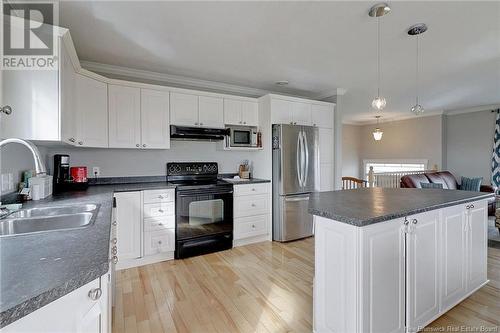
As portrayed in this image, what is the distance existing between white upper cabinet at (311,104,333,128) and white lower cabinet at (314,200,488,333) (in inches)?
97.1

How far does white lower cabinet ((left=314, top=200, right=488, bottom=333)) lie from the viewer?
135cm

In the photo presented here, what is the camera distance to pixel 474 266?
2.11 metres

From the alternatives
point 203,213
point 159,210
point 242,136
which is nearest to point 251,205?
point 203,213

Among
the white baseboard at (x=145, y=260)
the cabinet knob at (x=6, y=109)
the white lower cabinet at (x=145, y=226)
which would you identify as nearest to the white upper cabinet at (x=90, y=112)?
the white lower cabinet at (x=145, y=226)

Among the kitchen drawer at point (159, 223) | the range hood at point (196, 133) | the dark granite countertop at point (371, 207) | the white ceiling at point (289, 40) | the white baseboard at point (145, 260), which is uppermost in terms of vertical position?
the white ceiling at point (289, 40)

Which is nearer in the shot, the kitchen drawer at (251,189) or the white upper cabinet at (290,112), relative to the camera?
the kitchen drawer at (251,189)

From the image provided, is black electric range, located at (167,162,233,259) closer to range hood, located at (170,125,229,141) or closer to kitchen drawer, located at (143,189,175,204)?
kitchen drawer, located at (143,189,175,204)

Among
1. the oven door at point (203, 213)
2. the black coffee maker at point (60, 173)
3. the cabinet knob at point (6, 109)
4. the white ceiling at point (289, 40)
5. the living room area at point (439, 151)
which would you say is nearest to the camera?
the cabinet knob at point (6, 109)

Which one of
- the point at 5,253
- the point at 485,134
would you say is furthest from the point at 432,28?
the point at 485,134

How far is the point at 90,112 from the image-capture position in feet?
8.96

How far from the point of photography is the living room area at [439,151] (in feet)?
15.4

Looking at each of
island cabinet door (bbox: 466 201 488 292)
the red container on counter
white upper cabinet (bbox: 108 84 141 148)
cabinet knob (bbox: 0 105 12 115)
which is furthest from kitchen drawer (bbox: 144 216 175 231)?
island cabinet door (bbox: 466 201 488 292)

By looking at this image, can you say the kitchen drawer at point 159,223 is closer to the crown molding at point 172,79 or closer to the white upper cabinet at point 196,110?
the white upper cabinet at point 196,110

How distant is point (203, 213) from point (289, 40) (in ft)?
7.30
